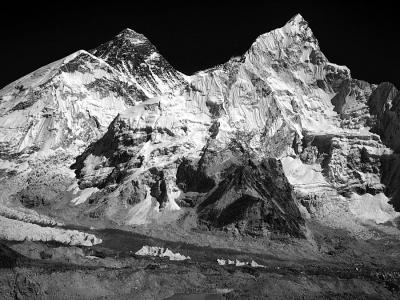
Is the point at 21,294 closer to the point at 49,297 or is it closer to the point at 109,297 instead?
the point at 49,297

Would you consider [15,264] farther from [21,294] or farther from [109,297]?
[109,297]

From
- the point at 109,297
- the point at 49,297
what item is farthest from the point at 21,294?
the point at 109,297

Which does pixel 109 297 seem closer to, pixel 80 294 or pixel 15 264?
pixel 80 294

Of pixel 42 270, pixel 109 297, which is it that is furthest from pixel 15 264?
pixel 109 297

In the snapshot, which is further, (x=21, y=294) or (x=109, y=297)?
(x=109, y=297)

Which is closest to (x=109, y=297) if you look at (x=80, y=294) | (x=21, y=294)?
(x=80, y=294)
